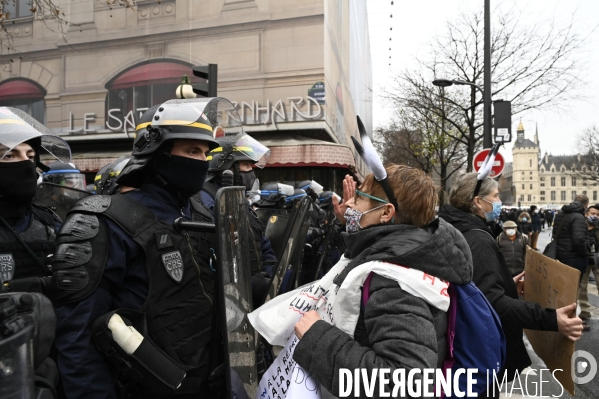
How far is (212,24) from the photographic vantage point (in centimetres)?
1582

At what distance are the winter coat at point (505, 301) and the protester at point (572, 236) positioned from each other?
5.16m

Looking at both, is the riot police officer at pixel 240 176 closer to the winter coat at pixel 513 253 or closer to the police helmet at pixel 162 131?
the police helmet at pixel 162 131

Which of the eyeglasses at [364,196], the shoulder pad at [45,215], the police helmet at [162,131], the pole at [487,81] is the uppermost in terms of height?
the pole at [487,81]

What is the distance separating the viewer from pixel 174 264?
178 cm

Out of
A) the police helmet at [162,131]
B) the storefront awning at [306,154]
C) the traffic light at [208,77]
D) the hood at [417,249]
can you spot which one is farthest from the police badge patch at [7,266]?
the storefront awning at [306,154]

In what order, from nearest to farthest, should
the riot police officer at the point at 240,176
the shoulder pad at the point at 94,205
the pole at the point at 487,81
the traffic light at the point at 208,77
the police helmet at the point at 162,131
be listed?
1. the shoulder pad at the point at 94,205
2. the police helmet at the point at 162,131
3. the riot police officer at the point at 240,176
4. the traffic light at the point at 208,77
5. the pole at the point at 487,81

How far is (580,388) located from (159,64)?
1604cm

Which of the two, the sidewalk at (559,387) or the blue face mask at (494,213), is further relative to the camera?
the sidewalk at (559,387)

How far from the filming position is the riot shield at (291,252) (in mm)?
2329

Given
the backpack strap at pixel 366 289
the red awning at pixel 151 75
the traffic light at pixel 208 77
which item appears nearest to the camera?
the backpack strap at pixel 366 289

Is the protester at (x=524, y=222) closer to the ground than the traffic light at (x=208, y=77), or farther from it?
closer to the ground

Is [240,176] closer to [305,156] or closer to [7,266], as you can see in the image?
[7,266]

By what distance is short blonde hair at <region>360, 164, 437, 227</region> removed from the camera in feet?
5.45

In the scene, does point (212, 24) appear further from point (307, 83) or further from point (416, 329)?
point (416, 329)
